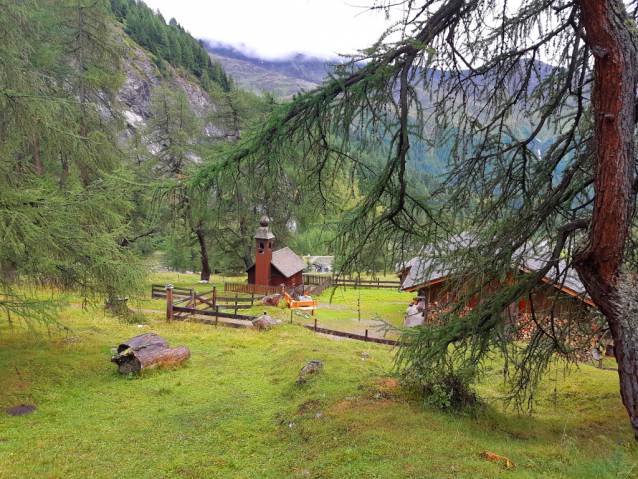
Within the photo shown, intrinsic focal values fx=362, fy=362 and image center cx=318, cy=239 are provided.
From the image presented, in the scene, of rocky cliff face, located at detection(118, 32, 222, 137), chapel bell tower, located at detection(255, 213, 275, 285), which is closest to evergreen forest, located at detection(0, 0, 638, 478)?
chapel bell tower, located at detection(255, 213, 275, 285)

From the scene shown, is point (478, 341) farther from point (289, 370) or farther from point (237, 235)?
point (237, 235)

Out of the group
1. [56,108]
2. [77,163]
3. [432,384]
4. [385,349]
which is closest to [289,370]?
[432,384]

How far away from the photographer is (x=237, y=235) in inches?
1261

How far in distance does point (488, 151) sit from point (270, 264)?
24.9m

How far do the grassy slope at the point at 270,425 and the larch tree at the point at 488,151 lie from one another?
1267mm

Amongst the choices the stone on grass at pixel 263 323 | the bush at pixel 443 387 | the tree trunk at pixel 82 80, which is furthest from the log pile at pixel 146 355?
the tree trunk at pixel 82 80

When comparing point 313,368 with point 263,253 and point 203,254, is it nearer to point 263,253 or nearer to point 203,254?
point 263,253

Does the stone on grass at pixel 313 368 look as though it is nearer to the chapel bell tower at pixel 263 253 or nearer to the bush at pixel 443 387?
the bush at pixel 443 387

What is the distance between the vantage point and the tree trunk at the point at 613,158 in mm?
3615

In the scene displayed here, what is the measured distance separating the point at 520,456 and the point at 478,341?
4.70 feet

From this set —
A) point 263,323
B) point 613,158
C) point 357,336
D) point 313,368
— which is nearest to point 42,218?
point 313,368

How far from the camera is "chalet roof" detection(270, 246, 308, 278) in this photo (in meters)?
30.1

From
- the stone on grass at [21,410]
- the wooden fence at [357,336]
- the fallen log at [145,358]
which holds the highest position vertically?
the fallen log at [145,358]

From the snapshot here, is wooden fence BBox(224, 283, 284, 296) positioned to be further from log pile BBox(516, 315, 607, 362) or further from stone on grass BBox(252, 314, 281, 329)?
log pile BBox(516, 315, 607, 362)
